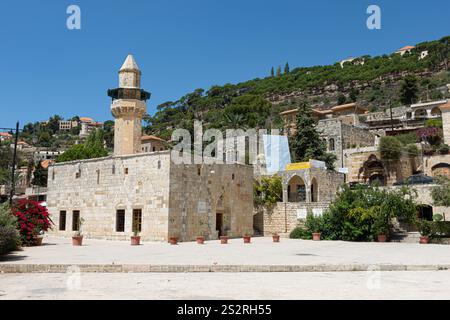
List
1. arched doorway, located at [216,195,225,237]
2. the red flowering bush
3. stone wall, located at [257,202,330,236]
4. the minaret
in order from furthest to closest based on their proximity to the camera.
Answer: stone wall, located at [257,202,330,236]
the minaret
arched doorway, located at [216,195,225,237]
the red flowering bush

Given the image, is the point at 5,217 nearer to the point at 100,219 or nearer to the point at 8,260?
the point at 8,260

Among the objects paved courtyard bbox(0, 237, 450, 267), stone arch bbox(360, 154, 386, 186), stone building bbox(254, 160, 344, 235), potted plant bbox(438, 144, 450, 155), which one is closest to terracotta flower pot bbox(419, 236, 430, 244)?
paved courtyard bbox(0, 237, 450, 267)

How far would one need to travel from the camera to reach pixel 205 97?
106m

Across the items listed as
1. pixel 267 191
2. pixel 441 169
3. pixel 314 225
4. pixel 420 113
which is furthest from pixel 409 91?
pixel 314 225

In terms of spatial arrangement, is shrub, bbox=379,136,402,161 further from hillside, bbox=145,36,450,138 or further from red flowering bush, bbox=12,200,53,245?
red flowering bush, bbox=12,200,53,245

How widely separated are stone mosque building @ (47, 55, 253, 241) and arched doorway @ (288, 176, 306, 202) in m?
4.58

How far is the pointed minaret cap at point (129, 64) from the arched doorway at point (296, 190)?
42.5ft

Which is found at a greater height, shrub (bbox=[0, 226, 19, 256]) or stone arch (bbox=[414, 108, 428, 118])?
stone arch (bbox=[414, 108, 428, 118])

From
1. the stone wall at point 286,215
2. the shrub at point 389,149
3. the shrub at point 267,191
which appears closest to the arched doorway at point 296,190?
the shrub at point 267,191

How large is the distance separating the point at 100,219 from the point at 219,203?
6.49 metres

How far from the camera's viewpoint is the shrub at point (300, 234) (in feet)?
76.7

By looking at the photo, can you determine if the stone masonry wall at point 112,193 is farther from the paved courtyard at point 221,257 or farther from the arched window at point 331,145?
the arched window at point 331,145

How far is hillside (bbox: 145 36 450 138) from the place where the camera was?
6303 cm
